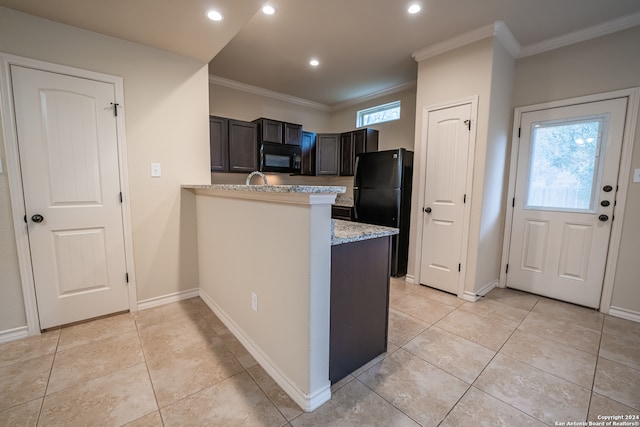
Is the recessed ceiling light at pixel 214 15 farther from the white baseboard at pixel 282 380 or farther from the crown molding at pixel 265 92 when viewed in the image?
the white baseboard at pixel 282 380

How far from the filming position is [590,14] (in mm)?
2117

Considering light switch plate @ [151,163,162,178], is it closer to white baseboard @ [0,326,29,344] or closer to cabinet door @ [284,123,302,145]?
white baseboard @ [0,326,29,344]

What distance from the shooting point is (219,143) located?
347cm

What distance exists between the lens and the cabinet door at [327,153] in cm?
449

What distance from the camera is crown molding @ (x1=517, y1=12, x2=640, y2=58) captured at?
85.1 inches

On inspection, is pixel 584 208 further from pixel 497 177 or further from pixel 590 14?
pixel 590 14

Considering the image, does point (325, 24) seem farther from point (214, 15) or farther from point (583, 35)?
point (583, 35)

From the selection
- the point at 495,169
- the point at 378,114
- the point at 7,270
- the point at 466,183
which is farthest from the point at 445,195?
the point at 7,270

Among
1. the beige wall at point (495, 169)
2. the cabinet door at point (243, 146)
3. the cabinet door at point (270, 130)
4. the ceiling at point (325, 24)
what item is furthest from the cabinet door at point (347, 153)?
Result: the beige wall at point (495, 169)

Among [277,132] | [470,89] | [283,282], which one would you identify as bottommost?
[283,282]

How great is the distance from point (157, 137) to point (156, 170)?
0.97 feet

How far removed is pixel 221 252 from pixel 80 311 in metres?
1.26

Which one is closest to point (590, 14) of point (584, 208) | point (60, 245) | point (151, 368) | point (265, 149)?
point (584, 208)

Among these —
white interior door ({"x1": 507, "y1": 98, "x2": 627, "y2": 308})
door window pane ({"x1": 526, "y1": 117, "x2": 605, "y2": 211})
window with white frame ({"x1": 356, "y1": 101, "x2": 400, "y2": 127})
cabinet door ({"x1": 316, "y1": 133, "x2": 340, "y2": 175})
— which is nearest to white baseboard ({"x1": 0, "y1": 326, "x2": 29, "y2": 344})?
cabinet door ({"x1": 316, "y1": 133, "x2": 340, "y2": 175})
